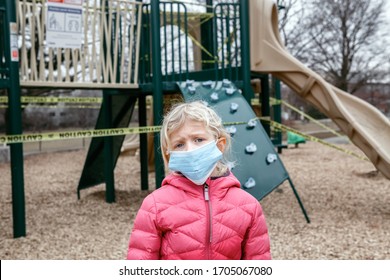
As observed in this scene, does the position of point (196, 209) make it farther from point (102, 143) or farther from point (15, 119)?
point (102, 143)

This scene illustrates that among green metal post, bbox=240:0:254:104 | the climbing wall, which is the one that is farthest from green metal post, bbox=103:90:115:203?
green metal post, bbox=240:0:254:104

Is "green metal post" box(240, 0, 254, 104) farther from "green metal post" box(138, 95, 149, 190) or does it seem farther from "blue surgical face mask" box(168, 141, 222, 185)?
"blue surgical face mask" box(168, 141, 222, 185)

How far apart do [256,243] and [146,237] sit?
16.7 inches

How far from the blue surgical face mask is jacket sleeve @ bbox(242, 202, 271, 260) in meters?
0.25

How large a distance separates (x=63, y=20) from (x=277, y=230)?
10.9 feet

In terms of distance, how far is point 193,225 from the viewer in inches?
68.0

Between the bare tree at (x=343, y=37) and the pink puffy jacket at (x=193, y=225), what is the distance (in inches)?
662

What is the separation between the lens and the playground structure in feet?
16.9

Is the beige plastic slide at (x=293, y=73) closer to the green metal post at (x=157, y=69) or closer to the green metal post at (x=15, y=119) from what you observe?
the green metal post at (x=157, y=69)

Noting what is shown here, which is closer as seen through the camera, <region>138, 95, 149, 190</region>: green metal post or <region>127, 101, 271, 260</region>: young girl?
<region>127, 101, 271, 260</region>: young girl

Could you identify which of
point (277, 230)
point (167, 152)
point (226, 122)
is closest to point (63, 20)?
point (226, 122)

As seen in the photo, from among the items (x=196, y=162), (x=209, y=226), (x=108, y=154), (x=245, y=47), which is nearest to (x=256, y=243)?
(x=209, y=226)

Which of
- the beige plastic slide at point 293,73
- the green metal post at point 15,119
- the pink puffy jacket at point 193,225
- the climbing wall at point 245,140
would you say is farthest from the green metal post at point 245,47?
the pink puffy jacket at point 193,225

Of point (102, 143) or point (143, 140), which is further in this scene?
point (143, 140)
